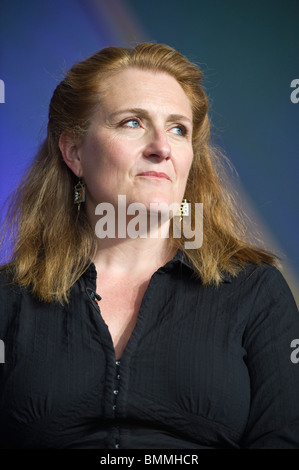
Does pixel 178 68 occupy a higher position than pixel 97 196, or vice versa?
pixel 178 68

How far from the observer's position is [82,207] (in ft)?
5.84

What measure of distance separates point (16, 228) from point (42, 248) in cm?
15

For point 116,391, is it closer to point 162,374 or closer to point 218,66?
point 162,374

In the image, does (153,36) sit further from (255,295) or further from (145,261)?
(255,295)

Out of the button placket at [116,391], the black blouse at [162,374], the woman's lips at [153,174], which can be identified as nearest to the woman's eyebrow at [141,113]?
the woman's lips at [153,174]

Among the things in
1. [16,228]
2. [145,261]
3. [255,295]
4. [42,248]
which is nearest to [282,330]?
[255,295]

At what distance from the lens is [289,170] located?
2.11 metres

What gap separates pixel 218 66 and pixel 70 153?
0.77 metres

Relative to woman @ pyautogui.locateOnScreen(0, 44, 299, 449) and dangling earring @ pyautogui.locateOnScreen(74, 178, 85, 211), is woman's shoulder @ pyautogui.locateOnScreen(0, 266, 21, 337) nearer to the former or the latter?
woman @ pyautogui.locateOnScreen(0, 44, 299, 449)

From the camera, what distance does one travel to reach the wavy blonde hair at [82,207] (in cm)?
161

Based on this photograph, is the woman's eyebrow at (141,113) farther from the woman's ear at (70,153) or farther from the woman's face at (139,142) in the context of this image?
the woman's ear at (70,153)

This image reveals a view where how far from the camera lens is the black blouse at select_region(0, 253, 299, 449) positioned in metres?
1.37

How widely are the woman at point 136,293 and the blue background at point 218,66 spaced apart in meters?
0.33
